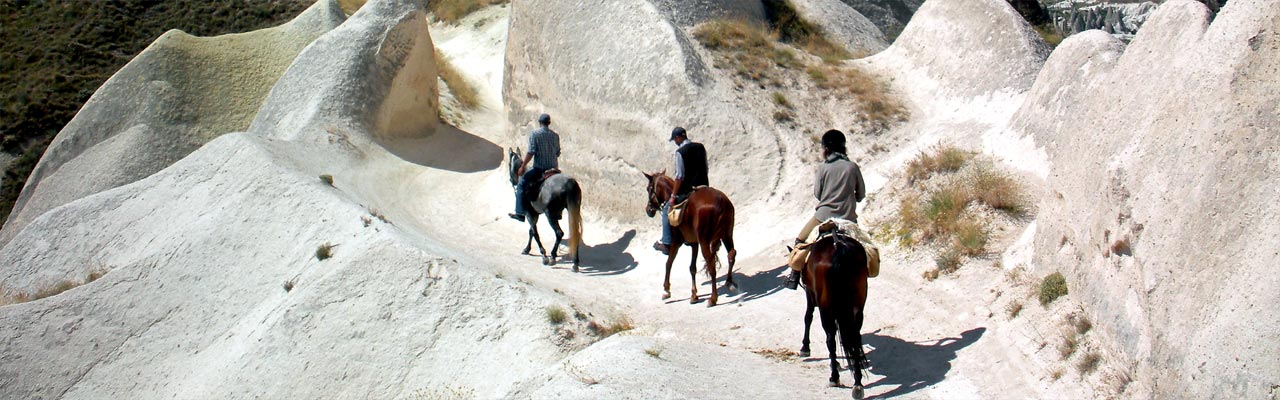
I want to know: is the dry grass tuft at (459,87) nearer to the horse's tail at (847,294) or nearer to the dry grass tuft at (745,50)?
the dry grass tuft at (745,50)

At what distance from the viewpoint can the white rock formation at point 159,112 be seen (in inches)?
980

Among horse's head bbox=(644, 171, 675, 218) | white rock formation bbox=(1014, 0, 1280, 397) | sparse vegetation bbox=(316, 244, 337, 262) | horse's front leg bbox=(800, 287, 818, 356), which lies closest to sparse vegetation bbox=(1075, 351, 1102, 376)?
white rock formation bbox=(1014, 0, 1280, 397)

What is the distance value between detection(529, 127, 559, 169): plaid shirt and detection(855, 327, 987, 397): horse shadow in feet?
19.9

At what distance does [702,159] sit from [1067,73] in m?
4.55

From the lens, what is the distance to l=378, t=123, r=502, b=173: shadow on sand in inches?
810

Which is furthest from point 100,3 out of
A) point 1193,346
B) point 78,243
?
point 1193,346

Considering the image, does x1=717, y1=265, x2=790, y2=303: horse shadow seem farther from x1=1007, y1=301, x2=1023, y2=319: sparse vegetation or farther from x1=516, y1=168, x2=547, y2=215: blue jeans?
x1=516, y1=168, x2=547, y2=215: blue jeans

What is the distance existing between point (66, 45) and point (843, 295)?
3588cm

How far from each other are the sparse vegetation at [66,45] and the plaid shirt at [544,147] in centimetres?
2192

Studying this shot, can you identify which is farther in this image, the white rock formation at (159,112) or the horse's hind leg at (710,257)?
the white rock formation at (159,112)

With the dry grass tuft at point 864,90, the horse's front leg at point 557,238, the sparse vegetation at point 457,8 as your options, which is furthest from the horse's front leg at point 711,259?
the sparse vegetation at point 457,8

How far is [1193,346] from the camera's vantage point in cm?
716

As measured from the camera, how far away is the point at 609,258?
1548cm

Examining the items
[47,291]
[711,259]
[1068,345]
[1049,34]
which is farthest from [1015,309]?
[47,291]
